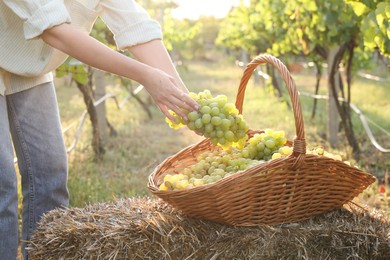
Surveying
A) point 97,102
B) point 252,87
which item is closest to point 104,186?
point 97,102

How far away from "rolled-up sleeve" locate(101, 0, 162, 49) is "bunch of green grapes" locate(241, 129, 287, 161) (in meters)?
0.59

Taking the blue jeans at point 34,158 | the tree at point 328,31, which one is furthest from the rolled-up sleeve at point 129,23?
the tree at point 328,31

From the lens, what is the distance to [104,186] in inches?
176

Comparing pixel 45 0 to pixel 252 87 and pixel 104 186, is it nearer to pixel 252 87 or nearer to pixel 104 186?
pixel 104 186

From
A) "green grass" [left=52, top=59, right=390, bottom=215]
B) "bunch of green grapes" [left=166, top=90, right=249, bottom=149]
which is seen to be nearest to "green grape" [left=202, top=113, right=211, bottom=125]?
"bunch of green grapes" [left=166, top=90, right=249, bottom=149]

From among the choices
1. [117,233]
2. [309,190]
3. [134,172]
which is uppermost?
[309,190]

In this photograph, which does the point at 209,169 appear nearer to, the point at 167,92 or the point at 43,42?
the point at 167,92

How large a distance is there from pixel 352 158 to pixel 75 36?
3914 mm

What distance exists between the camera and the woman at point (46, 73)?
212 cm

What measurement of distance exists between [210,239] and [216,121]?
0.42m

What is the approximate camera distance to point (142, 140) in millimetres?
7105

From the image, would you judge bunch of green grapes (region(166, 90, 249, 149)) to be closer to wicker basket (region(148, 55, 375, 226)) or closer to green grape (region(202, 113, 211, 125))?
green grape (region(202, 113, 211, 125))

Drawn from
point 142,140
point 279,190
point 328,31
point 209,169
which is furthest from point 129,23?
point 142,140

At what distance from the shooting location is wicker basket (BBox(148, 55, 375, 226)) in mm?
2039
